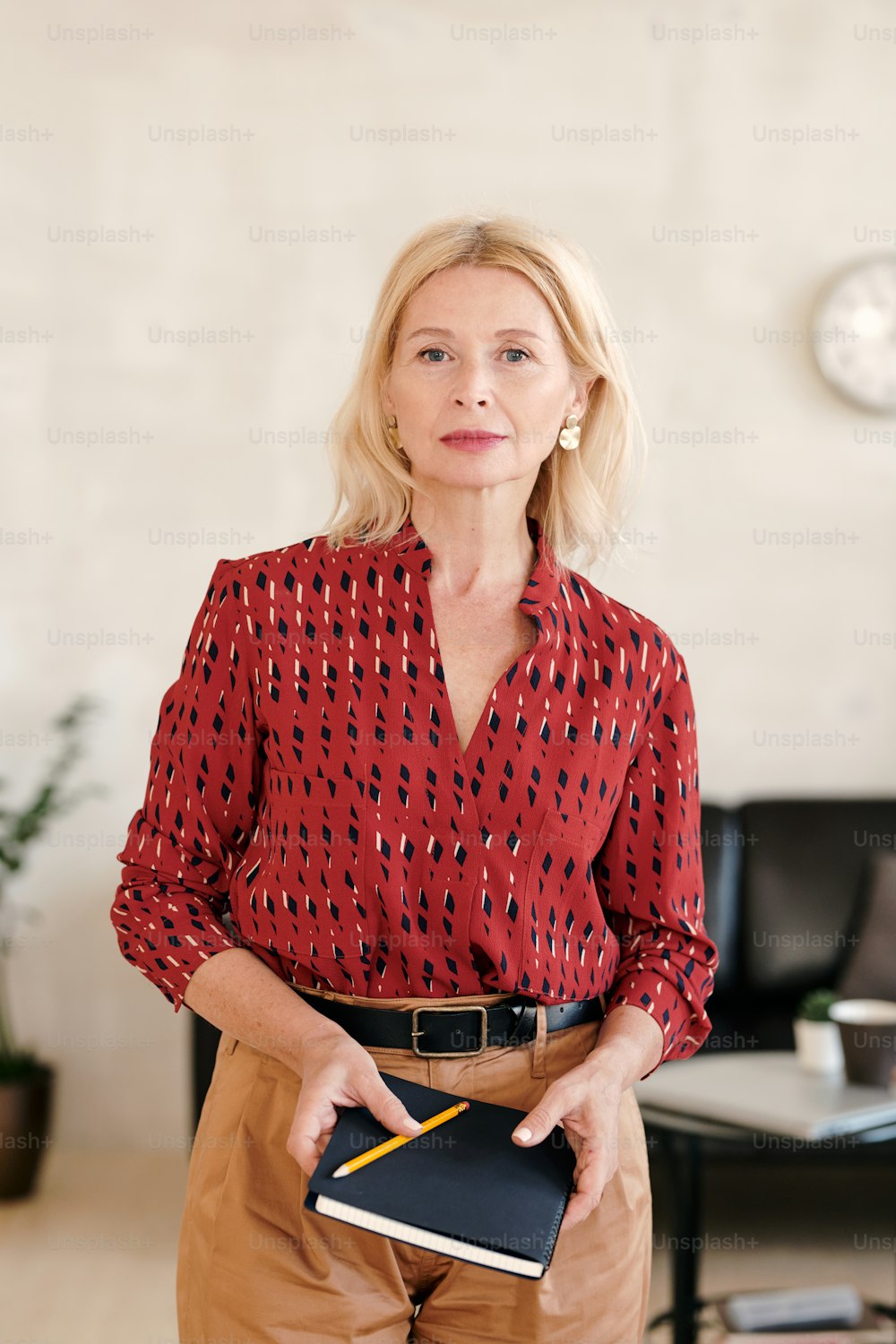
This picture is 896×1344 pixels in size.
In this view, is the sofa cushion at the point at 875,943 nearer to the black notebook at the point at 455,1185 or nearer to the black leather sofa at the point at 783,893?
the black leather sofa at the point at 783,893

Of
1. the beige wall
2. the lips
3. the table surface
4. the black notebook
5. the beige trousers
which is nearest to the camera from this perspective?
the black notebook

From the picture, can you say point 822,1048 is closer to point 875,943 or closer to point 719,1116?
point 719,1116

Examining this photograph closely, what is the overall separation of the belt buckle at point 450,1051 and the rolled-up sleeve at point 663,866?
16cm

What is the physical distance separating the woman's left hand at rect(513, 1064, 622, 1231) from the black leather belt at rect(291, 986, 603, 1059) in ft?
0.24

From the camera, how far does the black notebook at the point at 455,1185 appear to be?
0.96 metres

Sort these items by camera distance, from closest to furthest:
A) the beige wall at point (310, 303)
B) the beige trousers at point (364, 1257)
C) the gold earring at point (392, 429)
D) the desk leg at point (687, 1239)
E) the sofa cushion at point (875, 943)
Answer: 1. the beige trousers at point (364, 1257)
2. the gold earring at point (392, 429)
3. the desk leg at point (687, 1239)
4. the sofa cushion at point (875, 943)
5. the beige wall at point (310, 303)

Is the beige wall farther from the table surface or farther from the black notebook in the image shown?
the black notebook

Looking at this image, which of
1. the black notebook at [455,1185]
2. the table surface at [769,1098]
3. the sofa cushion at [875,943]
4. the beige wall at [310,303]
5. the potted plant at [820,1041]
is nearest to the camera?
the black notebook at [455,1185]

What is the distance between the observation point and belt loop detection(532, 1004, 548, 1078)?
1.15m

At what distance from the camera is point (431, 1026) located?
1.12 meters

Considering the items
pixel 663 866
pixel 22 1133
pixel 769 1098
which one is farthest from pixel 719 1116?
pixel 22 1133

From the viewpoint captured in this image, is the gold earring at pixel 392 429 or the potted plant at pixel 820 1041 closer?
the gold earring at pixel 392 429

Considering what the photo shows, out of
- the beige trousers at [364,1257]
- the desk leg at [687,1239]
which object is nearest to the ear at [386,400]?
the beige trousers at [364,1257]

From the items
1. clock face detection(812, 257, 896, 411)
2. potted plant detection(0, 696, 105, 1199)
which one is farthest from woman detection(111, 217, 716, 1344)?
clock face detection(812, 257, 896, 411)
